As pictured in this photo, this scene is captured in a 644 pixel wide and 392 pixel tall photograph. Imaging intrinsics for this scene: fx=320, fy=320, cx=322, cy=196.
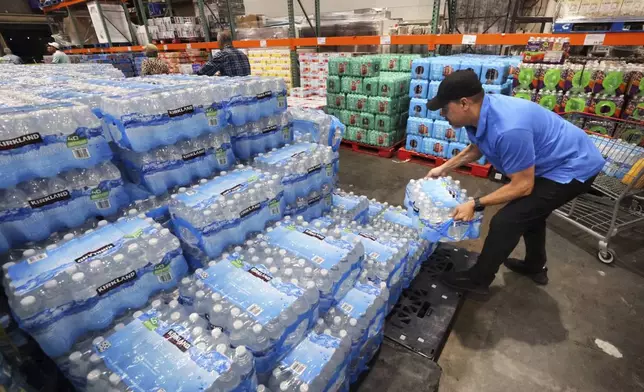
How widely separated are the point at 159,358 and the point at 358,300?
127 cm

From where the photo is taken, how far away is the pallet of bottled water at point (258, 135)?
127 inches

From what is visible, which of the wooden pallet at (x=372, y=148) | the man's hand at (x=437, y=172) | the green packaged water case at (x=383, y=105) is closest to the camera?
the man's hand at (x=437, y=172)

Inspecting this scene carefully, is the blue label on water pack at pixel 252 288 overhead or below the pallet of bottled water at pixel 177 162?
below

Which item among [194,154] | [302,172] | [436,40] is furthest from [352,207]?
[436,40]

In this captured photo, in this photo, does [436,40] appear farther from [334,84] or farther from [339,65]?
[334,84]

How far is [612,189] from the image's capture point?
3682 millimetres

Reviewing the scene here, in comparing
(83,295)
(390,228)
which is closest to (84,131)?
(83,295)

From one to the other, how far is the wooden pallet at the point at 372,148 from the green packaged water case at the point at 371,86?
3.74ft

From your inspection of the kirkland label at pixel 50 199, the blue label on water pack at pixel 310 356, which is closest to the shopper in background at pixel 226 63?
the kirkland label at pixel 50 199

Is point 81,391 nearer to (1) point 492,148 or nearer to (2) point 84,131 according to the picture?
(2) point 84,131

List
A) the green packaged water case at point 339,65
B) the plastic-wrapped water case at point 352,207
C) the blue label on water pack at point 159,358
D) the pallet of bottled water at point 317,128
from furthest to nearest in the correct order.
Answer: the green packaged water case at point 339,65 → the pallet of bottled water at point 317,128 → the plastic-wrapped water case at point 352,207 → the blue label on water pack at point 159,358

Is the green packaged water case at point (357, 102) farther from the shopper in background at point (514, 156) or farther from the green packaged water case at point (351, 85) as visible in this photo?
the shopper in background at point (514, 156)

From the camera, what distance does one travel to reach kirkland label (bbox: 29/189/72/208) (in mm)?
1913

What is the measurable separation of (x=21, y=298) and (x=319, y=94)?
26.0ft
